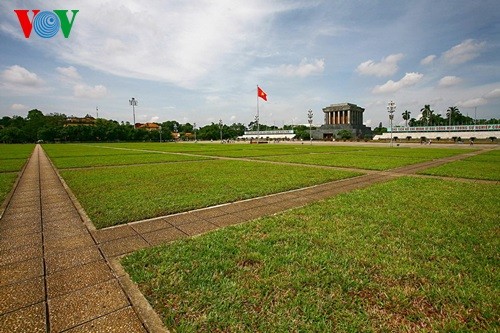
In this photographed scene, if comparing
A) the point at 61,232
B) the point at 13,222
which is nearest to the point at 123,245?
the point at 61,232

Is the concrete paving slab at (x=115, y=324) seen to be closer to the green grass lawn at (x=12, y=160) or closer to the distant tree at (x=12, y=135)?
the green grass lawn at (x=12, y=160)

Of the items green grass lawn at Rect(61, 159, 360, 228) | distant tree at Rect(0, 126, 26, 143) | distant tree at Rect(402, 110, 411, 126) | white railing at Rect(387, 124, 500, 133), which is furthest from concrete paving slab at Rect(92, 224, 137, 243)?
distant tree at Rect(402, 110, 411, 126)

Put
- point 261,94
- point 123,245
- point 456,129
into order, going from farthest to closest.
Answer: point 456,129, point 261,94, point 123,245

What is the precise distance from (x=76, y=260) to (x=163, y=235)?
4.75 ft

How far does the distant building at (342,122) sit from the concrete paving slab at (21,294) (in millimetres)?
103675

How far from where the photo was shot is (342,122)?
11244 cm

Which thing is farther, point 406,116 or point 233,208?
point 406,116

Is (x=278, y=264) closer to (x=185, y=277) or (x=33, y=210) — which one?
(x=185, y=277)

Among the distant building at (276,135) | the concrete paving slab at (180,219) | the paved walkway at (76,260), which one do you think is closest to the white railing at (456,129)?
the distant building at (276,135)

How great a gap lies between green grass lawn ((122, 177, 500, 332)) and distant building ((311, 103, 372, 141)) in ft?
330

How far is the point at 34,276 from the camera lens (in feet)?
11.6

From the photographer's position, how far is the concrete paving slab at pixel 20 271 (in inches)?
136

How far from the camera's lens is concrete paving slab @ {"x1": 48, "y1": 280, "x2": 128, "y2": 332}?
2662 mm

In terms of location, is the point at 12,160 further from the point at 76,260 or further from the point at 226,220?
the point at 226,220
